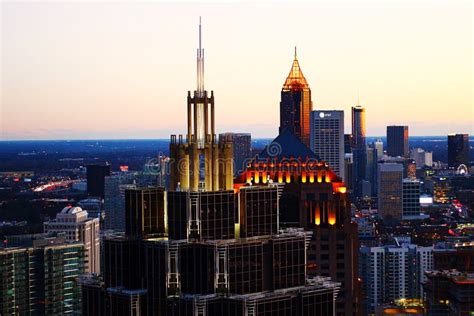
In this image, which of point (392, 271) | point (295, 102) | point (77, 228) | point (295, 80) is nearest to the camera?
point (295, 80)

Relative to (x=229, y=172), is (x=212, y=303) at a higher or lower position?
lower

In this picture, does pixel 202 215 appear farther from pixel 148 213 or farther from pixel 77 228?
pixel 77 228

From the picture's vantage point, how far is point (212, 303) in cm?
3872

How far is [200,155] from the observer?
4072cm

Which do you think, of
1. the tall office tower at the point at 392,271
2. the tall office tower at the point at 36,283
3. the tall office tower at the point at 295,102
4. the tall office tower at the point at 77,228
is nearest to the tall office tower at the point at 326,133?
the tall office tower at the point at 392,271

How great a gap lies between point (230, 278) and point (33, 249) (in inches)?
2047

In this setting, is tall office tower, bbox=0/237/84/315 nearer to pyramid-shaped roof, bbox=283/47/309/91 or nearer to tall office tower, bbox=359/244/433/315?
pyramid-shaped roof, bbox=283/47/309/91

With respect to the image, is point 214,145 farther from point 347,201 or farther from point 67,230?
point 67,230

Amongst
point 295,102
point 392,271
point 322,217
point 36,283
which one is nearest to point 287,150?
point 322,217

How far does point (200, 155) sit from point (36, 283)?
1985 inches

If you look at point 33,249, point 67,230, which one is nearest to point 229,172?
point 33,249

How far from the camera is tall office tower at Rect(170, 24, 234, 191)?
4031 cm

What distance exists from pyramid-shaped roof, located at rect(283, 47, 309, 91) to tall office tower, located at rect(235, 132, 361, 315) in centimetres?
3329

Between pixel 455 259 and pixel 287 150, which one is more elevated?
pixel 287 150
